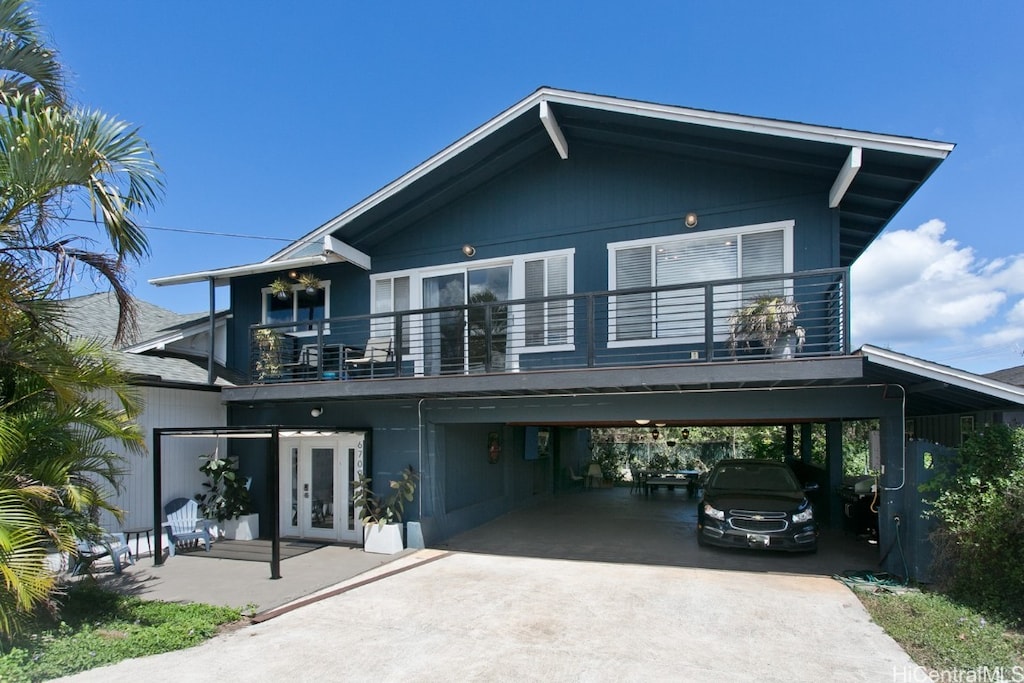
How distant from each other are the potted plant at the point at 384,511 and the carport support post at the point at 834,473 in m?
9.08

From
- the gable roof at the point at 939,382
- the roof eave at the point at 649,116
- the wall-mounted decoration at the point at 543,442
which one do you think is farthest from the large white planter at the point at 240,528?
the gable roof at the point at 939,382

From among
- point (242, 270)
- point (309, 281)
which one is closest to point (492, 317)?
point (309, 281)

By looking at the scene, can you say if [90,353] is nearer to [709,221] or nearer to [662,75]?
[709,221]

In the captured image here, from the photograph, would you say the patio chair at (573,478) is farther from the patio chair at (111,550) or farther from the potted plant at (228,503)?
the patio chair at (111,550)

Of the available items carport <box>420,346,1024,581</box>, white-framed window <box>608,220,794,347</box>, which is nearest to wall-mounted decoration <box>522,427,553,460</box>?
carport <box>420,346,1024,581</box>

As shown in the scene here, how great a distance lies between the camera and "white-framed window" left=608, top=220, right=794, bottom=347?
9141 mm

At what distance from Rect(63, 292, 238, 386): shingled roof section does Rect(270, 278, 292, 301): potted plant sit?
209 centimetres

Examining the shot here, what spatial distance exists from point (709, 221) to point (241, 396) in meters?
9.13

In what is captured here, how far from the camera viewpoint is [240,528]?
1146 cm

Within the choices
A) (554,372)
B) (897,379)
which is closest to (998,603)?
(897,379)

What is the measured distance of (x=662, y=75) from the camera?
14.6 metres

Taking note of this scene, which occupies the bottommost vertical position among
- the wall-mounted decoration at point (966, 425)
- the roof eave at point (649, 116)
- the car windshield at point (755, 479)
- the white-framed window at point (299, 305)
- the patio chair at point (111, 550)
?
the patio chair at point (111, 550)

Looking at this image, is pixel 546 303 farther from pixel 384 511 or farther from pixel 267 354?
pixel 267 354

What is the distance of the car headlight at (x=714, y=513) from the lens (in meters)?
9.68
